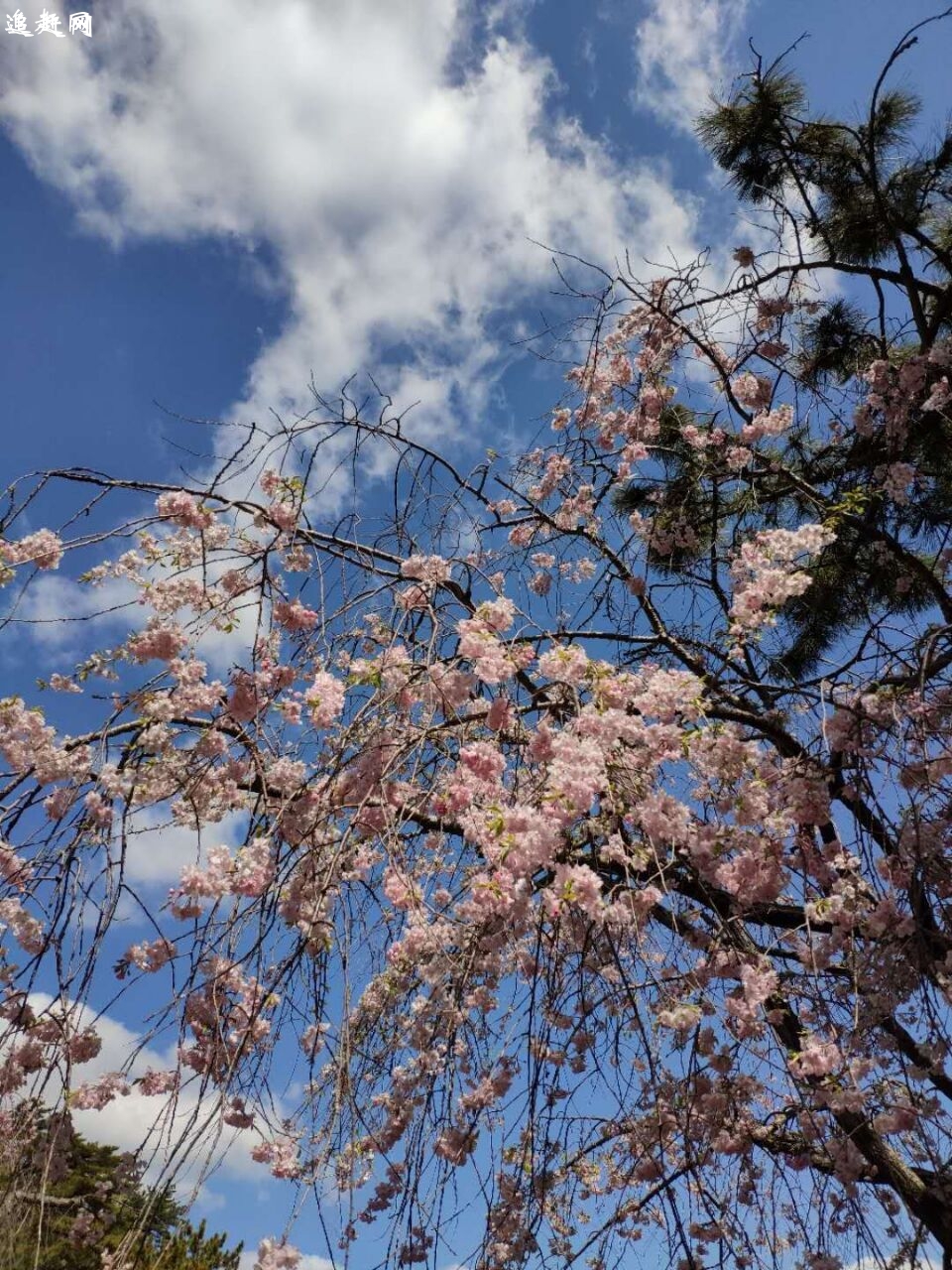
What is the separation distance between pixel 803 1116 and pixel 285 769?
153 cm

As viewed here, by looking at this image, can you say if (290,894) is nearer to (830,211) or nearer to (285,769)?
(285,769)

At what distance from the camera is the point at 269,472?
Answer: 2.76 m

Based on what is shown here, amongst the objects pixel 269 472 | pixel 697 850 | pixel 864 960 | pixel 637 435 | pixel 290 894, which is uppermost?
A: pixel 637 435

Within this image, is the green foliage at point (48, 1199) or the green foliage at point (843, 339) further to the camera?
the green foliage at point (843, 339)

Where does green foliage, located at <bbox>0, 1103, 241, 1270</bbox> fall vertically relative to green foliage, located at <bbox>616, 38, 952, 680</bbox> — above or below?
below

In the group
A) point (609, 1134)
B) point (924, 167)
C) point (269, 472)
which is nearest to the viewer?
point (269, 472)

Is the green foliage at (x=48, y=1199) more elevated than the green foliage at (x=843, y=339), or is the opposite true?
the green foliage at (x=843, y=339)

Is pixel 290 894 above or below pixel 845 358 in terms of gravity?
below

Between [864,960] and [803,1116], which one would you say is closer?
[864,960]

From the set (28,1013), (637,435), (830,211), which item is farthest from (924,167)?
(28,1013)

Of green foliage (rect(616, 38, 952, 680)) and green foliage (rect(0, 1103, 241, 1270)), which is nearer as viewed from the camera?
green foliage (rect(0, 1103, 241, 1270))

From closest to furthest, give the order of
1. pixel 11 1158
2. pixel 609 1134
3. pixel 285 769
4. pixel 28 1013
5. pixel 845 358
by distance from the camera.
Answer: pixel 11 1158 → pixel 28 1013 → pixel 285 769 → pixel 609 1134 → pixel 845 358

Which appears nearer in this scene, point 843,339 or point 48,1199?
point 48,1199

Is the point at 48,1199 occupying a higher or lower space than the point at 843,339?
lower
